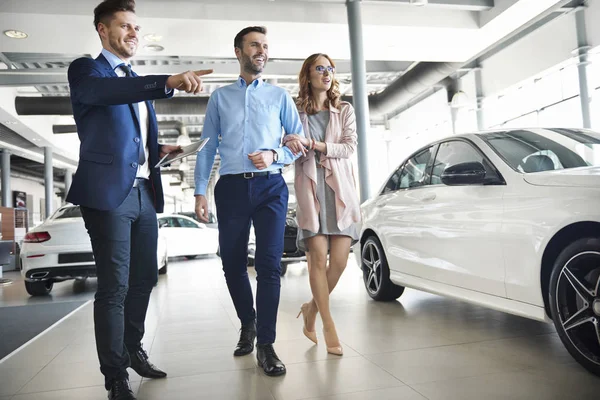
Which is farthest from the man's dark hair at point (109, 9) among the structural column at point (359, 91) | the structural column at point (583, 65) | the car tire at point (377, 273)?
the structural column at point (583, 65)

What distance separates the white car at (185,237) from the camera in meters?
11.8

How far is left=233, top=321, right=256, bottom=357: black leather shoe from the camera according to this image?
3041 mm

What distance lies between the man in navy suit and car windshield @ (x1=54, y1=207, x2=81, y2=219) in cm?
495

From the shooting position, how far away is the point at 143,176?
2484 millimetres

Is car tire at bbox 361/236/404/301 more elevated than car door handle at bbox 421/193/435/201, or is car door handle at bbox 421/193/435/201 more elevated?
car door handle at bbox 421/193/435/201

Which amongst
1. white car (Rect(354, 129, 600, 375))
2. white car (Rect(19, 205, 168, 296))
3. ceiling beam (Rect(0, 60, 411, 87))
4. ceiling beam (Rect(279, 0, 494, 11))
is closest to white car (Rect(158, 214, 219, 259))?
ceiling beam (Rect(0, 60, 411, 87))

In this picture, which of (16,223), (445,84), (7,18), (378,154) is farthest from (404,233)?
(378,154)

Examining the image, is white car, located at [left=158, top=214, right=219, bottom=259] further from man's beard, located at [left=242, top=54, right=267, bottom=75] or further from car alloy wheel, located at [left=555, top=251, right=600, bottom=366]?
car alloy wheel, located at [left=555, top=251, right=600, bottom=366]

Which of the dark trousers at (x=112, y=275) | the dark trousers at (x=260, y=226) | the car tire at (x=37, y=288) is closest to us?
the dark trousers at (x=112, y=275)

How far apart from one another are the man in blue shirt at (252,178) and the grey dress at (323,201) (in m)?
0.26

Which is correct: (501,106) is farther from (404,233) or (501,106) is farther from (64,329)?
(64,329)

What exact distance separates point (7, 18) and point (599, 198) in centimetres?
835

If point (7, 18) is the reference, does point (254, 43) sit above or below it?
below

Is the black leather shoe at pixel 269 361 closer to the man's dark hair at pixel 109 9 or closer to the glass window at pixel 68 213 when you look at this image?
the man's dark hair at pixel 109 9
